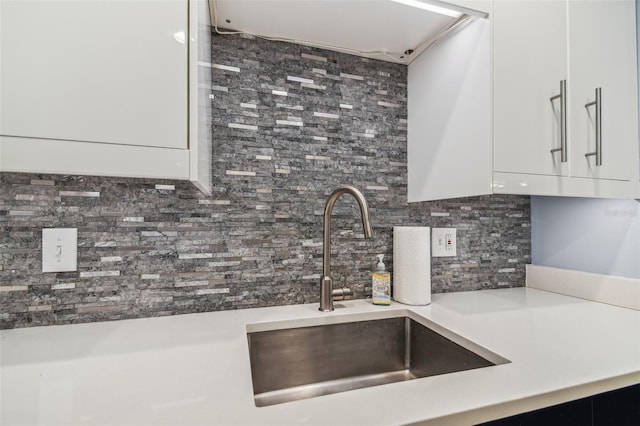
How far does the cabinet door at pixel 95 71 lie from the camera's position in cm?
60

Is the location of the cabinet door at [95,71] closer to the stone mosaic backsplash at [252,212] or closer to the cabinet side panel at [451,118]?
the stone mosaic backsplash at [252,212]

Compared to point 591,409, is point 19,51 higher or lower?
higher

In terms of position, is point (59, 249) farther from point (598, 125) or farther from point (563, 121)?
point (598, 125)

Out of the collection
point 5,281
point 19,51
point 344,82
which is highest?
point 344,82

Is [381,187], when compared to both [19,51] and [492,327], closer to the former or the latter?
[492,327]

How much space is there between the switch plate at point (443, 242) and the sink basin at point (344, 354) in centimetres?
35

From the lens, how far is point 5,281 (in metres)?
0.90

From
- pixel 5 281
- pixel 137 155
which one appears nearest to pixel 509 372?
pixel 137 155

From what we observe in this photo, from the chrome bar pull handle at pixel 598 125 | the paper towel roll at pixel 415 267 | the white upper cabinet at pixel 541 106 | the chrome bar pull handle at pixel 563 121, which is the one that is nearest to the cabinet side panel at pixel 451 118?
the white upper cabinet at pixel 541 106

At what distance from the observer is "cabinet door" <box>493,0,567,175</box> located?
940mm

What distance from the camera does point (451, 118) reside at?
1059 mm

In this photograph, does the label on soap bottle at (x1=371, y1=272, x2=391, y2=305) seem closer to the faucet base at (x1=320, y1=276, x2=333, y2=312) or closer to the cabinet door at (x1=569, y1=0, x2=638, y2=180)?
the faucet base at (x1=320, y1=276, x2=333, y2=312)

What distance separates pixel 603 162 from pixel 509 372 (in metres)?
0.86

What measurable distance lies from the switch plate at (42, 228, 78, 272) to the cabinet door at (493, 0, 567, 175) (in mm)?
1262
